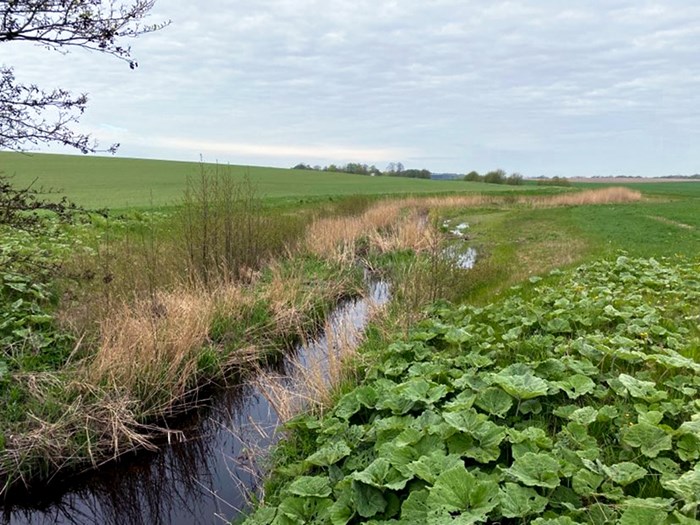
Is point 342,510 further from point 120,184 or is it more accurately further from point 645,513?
point 120,184

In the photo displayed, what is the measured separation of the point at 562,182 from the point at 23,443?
72267mm

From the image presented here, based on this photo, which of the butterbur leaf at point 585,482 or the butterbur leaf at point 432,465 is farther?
the butterbur leaf at point 432,465

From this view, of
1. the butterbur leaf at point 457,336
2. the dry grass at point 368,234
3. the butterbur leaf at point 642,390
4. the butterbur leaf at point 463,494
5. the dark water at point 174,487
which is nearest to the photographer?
the butterbur leaf at point 463,494

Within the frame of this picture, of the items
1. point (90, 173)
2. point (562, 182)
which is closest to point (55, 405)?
point (90, 173)

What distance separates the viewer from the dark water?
3.83 metres

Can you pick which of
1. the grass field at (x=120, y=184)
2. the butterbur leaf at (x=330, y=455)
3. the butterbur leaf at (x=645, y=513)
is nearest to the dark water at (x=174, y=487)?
the butterbur leaf at (x=330, y=455)

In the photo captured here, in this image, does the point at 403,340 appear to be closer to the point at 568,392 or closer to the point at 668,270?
the point at 568,392

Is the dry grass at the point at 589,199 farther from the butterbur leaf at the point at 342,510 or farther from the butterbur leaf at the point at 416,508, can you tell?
the butterbur leaf at the point at 416,508

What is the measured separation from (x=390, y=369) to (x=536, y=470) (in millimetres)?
2121

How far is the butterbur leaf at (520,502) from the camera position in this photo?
2.07 m

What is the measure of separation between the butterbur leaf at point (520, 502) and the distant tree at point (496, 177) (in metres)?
66.6

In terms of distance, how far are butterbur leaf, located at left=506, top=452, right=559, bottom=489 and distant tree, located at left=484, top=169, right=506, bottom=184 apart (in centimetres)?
6645

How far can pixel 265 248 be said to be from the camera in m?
11.0

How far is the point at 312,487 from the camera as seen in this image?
2727 millimetres
